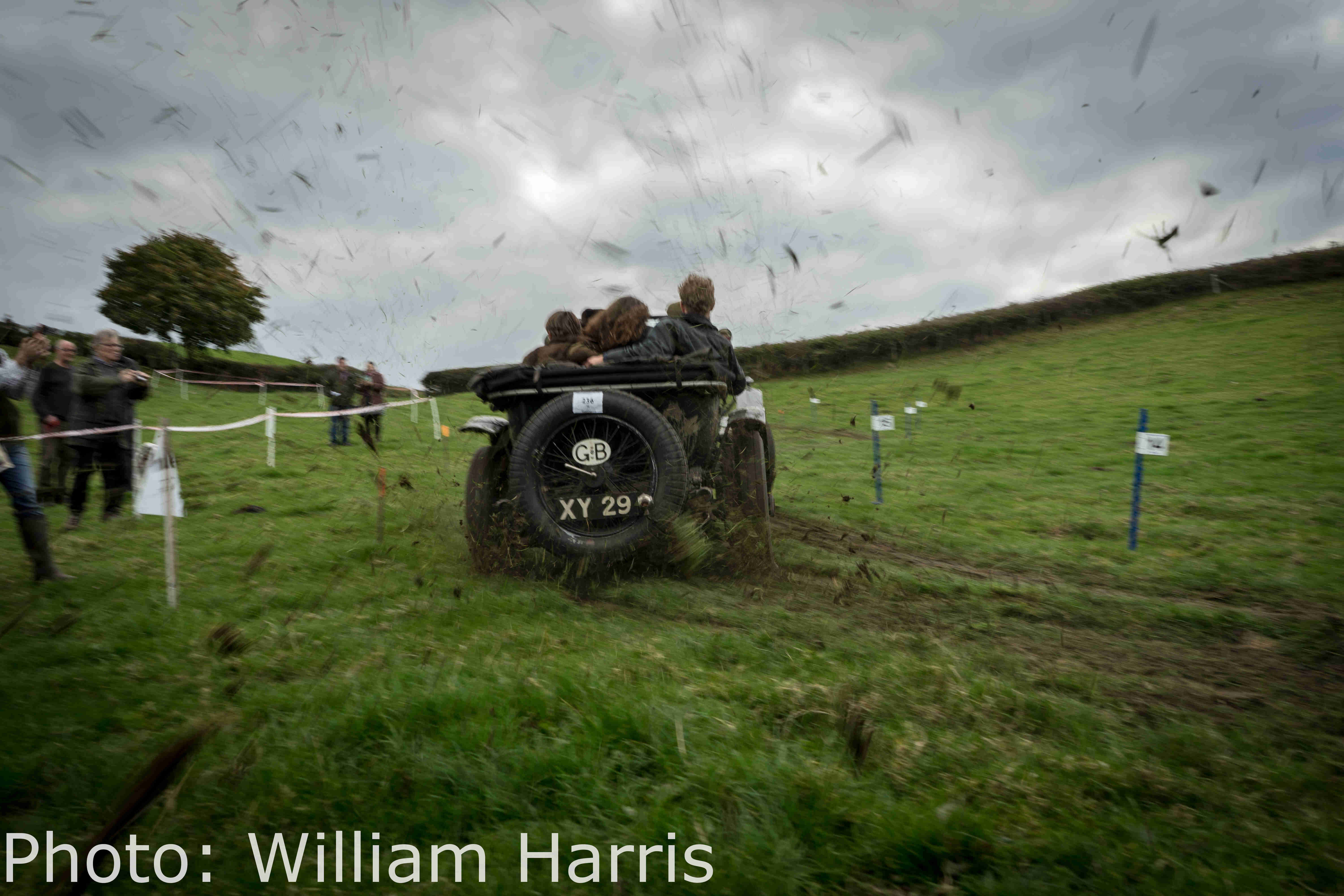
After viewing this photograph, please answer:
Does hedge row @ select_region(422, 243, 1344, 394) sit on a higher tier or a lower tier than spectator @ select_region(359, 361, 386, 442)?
higher

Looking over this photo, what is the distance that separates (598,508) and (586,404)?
0.69 meters

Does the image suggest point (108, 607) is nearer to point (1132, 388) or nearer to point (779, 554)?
point (779, 554)

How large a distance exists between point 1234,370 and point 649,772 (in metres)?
26.2

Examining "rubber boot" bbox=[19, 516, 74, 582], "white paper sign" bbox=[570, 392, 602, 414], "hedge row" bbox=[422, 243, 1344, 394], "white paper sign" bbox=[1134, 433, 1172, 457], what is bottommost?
"rubber boot" bbox=[19, 516, 74, 582]

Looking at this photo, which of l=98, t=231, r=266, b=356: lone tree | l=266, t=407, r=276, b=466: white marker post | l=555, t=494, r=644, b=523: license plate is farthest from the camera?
l=98, t=231, r=266, b=356: lone tree

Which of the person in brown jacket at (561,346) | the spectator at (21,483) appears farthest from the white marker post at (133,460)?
the person in brown jacket at (561,346)

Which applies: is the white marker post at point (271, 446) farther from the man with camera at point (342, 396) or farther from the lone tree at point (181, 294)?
the lone tree at point (181, 294)

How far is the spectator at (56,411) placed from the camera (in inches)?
311

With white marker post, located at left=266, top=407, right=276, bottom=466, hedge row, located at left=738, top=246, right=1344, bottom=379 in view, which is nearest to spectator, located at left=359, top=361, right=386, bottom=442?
white marker post, located at left=266, top=407, right=276, bottom=466

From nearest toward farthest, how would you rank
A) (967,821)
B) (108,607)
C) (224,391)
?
1. (967,821)
2. (108,607)
3. (224,391)

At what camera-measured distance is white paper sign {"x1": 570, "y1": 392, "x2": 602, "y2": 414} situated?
16.3 feet

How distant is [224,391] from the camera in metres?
27.6

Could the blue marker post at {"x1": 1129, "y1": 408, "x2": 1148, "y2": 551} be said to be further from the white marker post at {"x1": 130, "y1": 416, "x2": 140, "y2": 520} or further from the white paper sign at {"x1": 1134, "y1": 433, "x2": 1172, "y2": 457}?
the white marker post at {"x1": 130, "y1": 416, "x2": 140, "y2": 520}

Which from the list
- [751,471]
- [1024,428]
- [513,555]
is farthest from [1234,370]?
[513,555]
